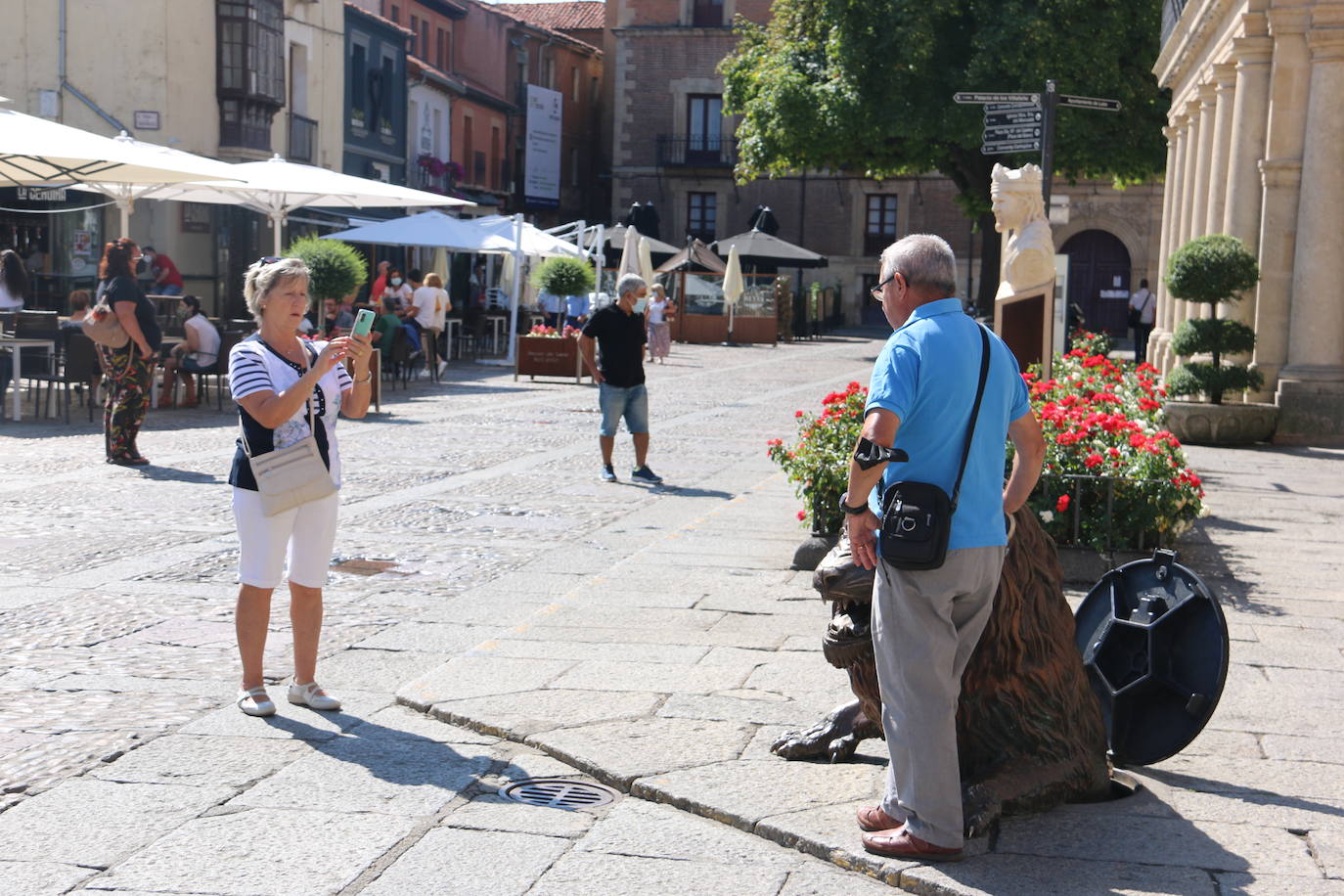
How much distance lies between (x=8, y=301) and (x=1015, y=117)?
11140 millimetres

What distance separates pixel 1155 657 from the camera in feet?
15.8

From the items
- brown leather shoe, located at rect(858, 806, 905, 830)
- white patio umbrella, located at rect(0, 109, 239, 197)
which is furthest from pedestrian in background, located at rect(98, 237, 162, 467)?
brown leather shoe, located at rect(858, 806, 905, 830)

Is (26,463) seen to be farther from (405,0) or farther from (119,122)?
(405,0)

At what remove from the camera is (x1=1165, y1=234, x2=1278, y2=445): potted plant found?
52.1 feet

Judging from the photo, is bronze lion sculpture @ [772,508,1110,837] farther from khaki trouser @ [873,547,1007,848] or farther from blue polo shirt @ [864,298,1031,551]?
blue polo shirt @ [864,298,1031,551]

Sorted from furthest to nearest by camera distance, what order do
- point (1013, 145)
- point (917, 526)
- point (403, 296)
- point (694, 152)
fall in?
point (694, 152), point (403, 296), point (1013, 145), point (917, 526)

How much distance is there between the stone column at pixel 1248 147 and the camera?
1702cm

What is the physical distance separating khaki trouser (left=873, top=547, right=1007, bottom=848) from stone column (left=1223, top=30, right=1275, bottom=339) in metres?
13.9

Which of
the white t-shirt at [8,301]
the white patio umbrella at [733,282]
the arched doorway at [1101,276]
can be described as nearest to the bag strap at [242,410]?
the white t-shirt at [8,301]

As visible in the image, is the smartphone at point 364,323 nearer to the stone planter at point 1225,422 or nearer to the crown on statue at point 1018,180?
the crown on statue at point 1018,180

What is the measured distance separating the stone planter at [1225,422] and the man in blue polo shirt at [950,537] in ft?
41.3

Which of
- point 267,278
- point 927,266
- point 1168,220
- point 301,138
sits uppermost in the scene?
point 301,138

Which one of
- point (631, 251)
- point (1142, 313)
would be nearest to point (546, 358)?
point (631, 251)

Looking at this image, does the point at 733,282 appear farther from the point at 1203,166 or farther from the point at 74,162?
the point at 74,162
